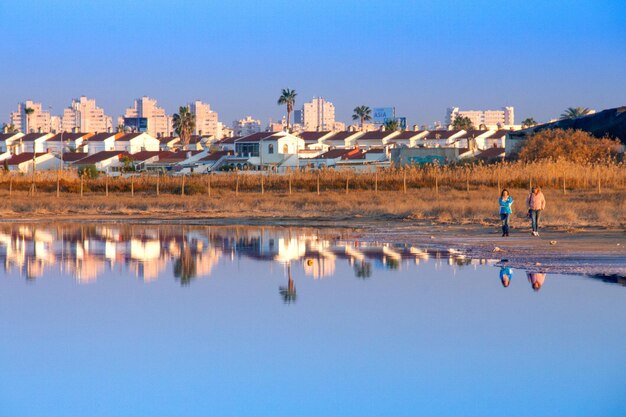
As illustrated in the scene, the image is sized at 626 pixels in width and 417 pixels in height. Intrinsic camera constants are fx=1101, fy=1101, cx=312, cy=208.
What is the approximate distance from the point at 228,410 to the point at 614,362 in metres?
5.02

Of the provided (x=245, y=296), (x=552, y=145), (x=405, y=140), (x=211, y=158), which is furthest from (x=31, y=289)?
(x=405, y=140)

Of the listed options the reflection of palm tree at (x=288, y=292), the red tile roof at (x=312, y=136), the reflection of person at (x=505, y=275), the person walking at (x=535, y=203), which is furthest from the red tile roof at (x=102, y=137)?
the reflection of palm tree at (x=288, y=292)

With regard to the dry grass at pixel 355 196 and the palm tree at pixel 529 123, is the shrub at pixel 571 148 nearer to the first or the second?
the dry grass at pixel 355 196

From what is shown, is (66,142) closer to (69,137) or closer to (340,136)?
(69,137)

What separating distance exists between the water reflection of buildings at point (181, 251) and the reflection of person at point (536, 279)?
2.90 m

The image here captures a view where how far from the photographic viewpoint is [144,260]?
26500mm

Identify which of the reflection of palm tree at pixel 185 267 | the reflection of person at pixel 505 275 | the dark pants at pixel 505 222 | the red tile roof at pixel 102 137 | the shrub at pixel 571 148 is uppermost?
the red tile roof at pixel 102 137

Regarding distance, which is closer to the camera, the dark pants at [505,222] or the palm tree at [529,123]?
the dark pants at [505,222]

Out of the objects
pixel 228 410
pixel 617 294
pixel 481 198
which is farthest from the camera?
pixel 481 198

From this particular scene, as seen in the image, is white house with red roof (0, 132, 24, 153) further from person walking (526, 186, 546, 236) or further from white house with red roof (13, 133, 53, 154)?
person walking (526, 186, 546, 236)

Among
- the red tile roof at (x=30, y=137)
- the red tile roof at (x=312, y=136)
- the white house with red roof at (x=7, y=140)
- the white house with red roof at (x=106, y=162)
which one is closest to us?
the white house with red roof at (x=106, y=162)

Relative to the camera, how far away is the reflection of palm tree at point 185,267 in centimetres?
2270

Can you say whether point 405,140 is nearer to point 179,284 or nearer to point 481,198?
point 481,198

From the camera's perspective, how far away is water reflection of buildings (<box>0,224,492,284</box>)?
80.3 ft
